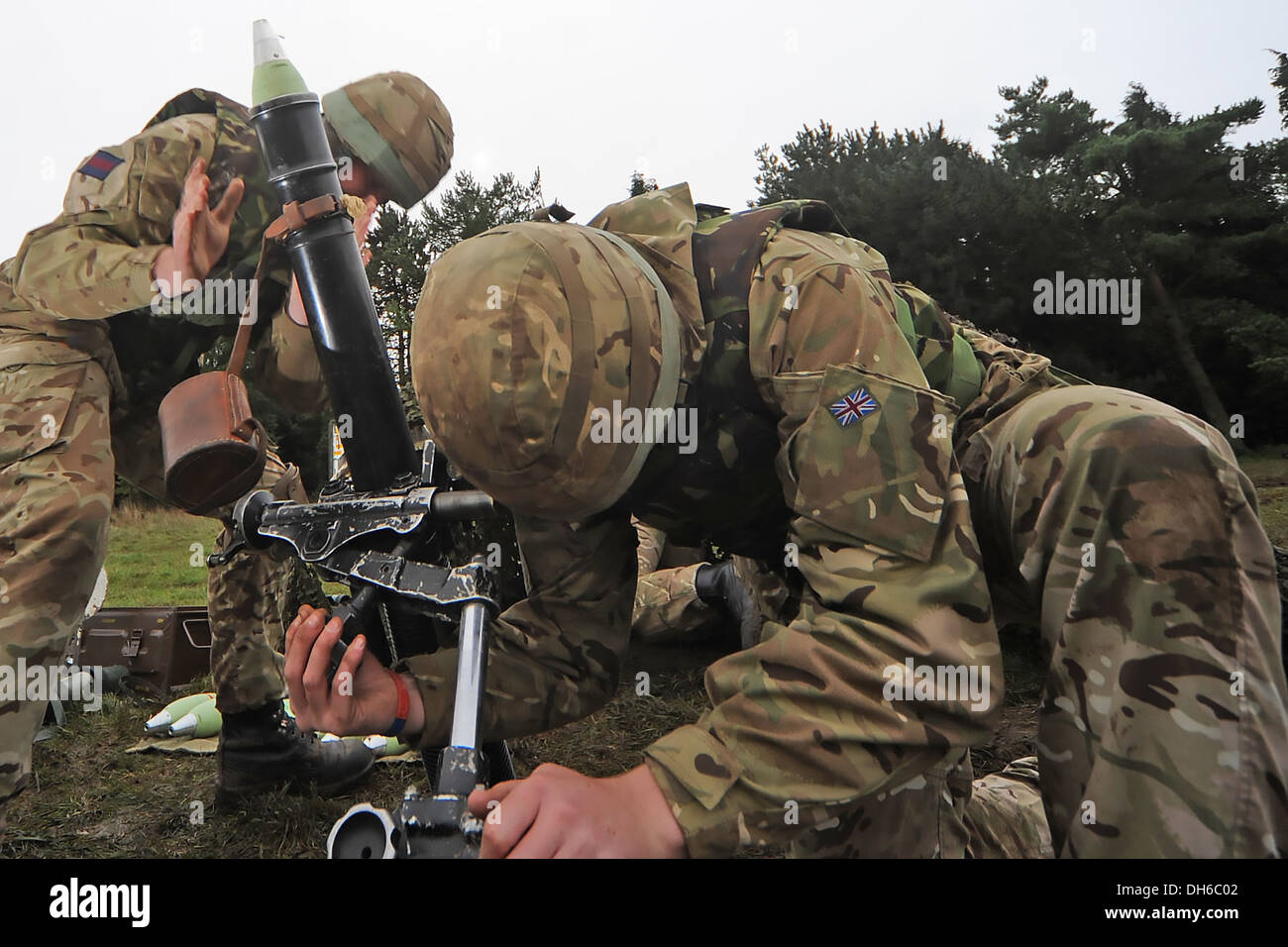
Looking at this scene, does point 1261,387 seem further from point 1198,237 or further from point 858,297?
point 858,297

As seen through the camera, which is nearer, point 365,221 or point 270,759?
point 365,221

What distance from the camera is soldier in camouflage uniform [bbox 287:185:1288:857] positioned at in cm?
147

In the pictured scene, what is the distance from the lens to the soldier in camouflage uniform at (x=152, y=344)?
272cm

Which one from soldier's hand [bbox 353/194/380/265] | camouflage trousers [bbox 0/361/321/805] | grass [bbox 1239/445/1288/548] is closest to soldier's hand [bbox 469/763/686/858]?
camouflage trousers [bbox 0/361/321/805]

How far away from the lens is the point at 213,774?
409cm

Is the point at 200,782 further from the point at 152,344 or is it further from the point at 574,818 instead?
the point at 574,818

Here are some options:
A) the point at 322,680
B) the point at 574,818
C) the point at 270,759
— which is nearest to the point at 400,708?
the point at 322,680

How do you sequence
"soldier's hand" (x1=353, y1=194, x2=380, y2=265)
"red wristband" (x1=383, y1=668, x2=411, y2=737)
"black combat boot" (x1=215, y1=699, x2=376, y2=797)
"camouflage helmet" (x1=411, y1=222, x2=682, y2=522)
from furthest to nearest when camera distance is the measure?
"black combat boot" (x1=215, y1=699, x2=376, y2=797), "soldier's hand" (x1=353, y1=194, x2=380, y2=265), "red wristband" (x1=383, y1=668, x2=411, y2=737), "camouflage helmet" (x1=411, y1=222, x2=682, y2=522)

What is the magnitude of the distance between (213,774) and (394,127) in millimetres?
2892

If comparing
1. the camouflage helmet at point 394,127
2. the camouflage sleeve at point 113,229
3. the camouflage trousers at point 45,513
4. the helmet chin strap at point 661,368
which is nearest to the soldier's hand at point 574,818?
the helmet chin strap at point 661,368

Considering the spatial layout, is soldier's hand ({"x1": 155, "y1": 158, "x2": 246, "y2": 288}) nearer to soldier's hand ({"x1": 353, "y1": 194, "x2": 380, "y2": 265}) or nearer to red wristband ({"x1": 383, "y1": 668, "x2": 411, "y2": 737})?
soldier's hand ({"x1": 353, "y1": 194, "x2": 380, "y2": 265})

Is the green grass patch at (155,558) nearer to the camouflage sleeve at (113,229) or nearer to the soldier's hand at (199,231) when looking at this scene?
the camouflage sleeve at (113,229)

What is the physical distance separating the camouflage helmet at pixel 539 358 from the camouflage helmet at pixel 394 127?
6.29ft
